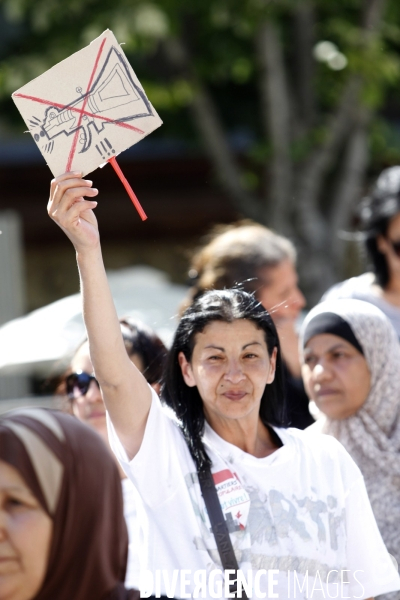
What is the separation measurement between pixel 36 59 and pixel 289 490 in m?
4.94

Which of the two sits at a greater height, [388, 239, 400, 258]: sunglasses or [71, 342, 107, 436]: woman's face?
[388, 239, 400, 258]: sunglasses

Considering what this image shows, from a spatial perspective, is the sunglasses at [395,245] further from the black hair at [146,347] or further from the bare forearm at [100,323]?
the bare forearm at [100,323]

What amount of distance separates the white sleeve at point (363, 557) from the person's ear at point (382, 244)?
62.8 inches

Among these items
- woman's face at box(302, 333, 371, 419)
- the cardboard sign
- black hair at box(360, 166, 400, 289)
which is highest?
black hair at box(360, 166, 400, 289)

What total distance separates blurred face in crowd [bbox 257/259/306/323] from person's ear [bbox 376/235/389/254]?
399 mm

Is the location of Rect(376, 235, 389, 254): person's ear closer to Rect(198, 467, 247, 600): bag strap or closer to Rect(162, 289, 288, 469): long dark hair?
Rect(162, 289, 288, 469): long dark hair

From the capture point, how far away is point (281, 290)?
10.5 ft

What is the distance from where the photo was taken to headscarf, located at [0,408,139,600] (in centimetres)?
124

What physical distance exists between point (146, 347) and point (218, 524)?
867mm

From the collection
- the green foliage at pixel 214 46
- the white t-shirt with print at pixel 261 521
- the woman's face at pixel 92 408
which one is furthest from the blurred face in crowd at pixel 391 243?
the green foliage at pixel 214 46

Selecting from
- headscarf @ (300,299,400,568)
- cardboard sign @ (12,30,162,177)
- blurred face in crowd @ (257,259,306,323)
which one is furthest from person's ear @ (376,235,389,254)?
cardboard sign @ (12,30,162,177)

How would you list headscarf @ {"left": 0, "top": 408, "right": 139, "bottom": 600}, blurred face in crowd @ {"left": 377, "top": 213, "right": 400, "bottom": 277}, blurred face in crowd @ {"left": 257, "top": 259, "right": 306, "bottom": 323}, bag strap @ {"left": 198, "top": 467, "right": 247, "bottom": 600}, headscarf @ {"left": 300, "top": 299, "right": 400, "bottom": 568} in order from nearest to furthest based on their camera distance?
headscarf @ {"left": 0, "top": 408, "right": 139, "bottom": 600}, bag strap @ {"left": 198, "top": 467, "right": 247, "bottom": 600}, headscarf @ {"left": 300, "top": 299, "right": 400, "bottom": 568}, blurred face in crowd @ {"left": 257, "top": 259, "right": 306, "bottom": 323}, blurred face in crowd @ {"left": 377, "top": 213, "right": 400, "bottom": 277}

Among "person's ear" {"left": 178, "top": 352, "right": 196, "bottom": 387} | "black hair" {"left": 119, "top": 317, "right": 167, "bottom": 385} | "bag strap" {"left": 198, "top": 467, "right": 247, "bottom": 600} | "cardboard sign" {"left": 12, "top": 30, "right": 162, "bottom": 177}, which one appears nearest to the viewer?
"bag strap" {"left": 198, "top": 467, "right": 247, "bottom": 600}

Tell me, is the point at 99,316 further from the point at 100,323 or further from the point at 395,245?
the point at 395,245
